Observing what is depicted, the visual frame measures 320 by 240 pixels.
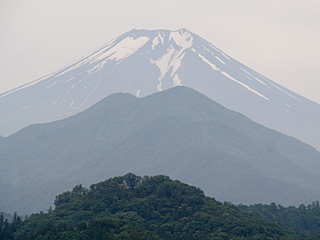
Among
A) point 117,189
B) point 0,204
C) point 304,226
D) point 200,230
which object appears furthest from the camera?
point 0,204

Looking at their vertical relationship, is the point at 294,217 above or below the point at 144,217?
above

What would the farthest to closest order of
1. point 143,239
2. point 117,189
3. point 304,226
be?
point 304,226 < point 117,189 < point 143,239

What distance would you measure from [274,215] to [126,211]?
27770 millimetres

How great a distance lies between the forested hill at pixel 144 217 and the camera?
60.8m

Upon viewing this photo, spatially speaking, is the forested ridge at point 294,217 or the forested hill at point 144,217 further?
the forested ridge at point 294,217

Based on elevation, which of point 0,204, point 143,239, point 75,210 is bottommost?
point 143,239

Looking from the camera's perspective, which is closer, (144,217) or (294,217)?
(144,217)

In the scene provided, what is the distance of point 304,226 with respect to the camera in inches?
3538

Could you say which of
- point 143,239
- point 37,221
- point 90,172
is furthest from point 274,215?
point 90,172

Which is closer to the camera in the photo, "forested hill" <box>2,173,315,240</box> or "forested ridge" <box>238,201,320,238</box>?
"forested hill" <box>2,173,315,240</box>

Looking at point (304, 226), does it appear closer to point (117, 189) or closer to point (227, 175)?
point (117, 189)

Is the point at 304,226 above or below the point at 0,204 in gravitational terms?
below

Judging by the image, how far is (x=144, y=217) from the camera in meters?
70.1

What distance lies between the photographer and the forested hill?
60.8 meters
